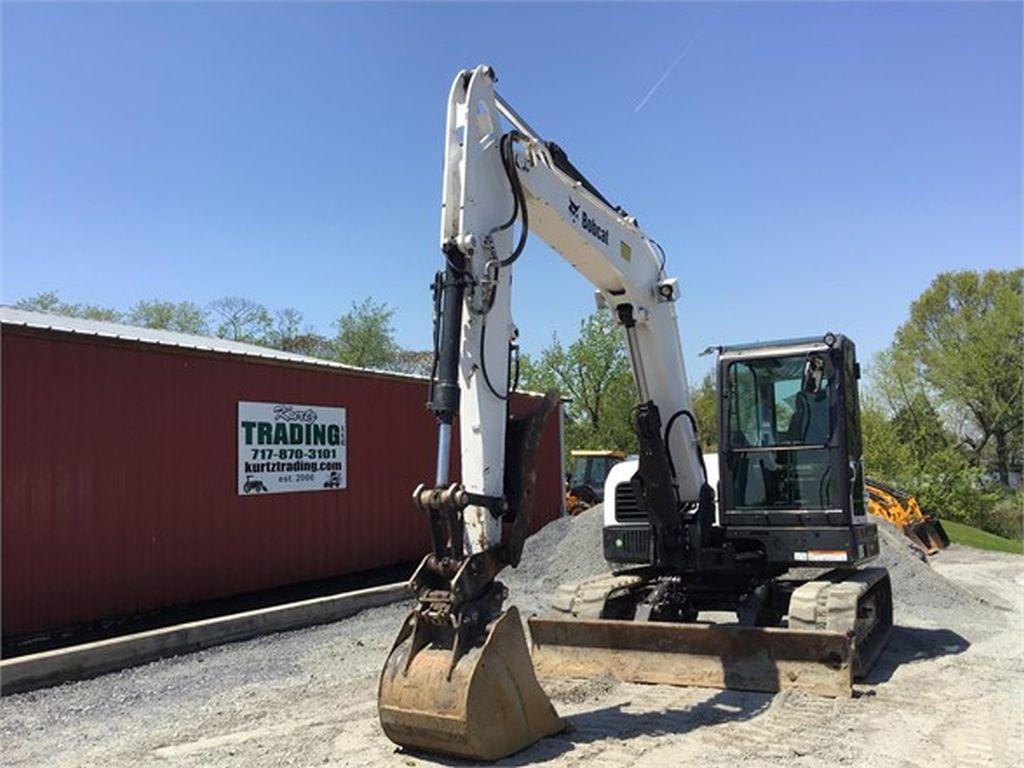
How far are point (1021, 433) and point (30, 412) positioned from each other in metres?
39.6

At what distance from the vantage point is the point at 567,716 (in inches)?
224

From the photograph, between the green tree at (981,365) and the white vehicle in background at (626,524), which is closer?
the white vehicle in background at (626,524)

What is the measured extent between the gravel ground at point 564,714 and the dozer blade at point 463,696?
0.65ft

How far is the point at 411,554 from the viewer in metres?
14.0

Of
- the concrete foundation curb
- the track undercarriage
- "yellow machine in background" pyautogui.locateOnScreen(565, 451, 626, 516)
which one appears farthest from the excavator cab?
"yellow machine in background" pyautogui.locateOnScreen(565, 451, 626, 516)

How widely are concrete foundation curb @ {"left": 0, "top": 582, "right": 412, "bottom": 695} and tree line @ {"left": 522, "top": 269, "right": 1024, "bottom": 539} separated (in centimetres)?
2038

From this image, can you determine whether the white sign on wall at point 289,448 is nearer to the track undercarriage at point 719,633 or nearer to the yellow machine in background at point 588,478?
the track undercarriage at point 719,633

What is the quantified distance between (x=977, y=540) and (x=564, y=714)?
16857 mm

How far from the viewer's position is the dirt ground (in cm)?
496

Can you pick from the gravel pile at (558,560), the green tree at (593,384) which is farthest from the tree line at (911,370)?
the gravel pile at (558,560)

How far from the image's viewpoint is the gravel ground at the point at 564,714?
4.97 metres

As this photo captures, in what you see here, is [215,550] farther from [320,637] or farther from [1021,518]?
[1021,518]

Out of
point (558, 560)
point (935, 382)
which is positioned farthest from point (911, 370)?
point (558, 560)

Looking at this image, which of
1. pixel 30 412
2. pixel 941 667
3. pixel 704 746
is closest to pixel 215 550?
pixel 30 412
